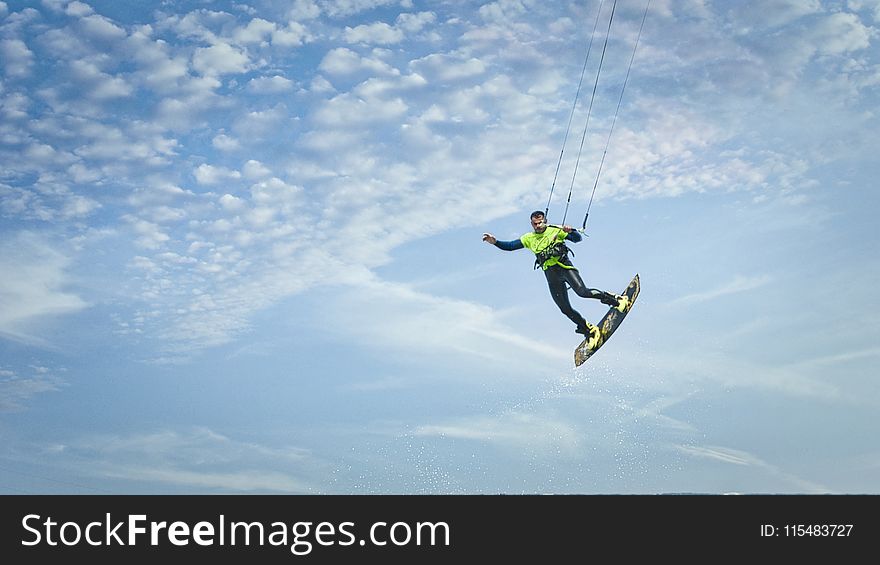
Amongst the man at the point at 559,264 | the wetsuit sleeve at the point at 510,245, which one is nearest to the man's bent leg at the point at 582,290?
the man at the point at 559,264

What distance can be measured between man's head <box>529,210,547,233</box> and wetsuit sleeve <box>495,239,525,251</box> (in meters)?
0.48

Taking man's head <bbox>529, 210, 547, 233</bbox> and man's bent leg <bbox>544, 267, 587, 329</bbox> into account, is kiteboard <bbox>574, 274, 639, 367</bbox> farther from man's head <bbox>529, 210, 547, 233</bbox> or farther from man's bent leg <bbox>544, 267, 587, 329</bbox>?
man's head <bbox>529, 210, 547, 233</bbox>

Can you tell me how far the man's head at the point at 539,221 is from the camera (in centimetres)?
2217

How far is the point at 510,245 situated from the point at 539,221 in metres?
0.85

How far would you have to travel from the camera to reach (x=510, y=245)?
22297 mm

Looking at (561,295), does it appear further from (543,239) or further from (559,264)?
(543,239)

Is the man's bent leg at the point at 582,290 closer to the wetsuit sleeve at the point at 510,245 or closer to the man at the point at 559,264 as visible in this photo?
the man at the point at 559,264

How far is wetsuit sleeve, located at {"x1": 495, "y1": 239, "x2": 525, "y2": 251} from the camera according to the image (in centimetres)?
2225

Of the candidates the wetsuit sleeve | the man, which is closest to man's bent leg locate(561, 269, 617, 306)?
the man

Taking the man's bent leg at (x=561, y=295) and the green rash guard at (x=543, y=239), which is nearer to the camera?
the green rash guard at (x=543, y=239)

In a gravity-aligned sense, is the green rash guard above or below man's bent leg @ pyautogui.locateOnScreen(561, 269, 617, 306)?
above
